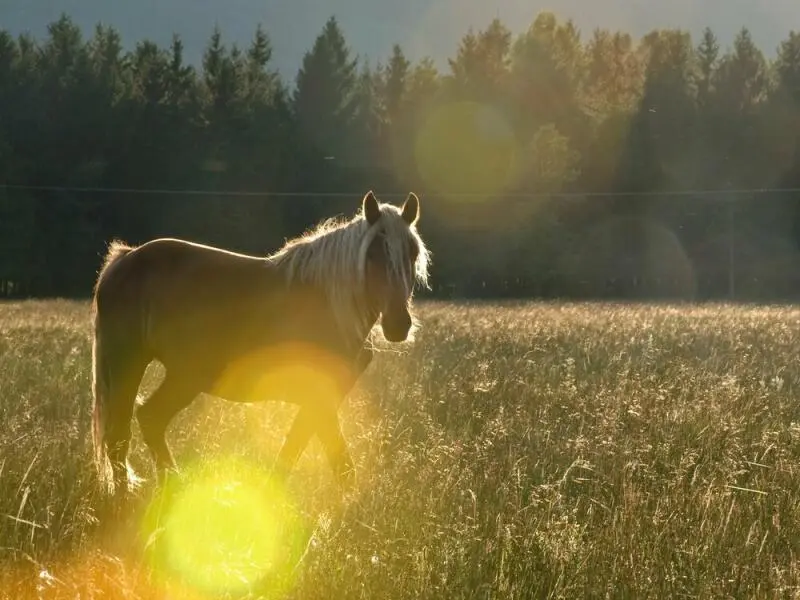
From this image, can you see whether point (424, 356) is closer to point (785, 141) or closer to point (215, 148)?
point (215, 148)

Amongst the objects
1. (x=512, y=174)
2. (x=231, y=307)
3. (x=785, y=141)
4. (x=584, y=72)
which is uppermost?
(x=584, y=72)

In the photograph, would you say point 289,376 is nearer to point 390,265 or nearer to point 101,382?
point 390,265

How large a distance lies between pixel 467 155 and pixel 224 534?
43.8 m

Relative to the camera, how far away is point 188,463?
18.7 feet

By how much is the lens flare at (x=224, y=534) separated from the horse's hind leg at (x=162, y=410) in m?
1.00

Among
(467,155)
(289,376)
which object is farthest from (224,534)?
(467,155)

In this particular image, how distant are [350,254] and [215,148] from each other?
142 ft

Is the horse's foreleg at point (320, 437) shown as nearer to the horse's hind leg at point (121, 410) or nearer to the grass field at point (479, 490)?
the grass field at point (479, 490)

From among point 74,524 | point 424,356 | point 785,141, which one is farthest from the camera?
point 785,141

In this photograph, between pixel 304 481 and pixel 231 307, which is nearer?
pixel 304 481

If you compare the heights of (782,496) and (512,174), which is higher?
(512,174)

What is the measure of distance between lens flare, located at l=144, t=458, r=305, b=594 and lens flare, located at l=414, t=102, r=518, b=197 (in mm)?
42152

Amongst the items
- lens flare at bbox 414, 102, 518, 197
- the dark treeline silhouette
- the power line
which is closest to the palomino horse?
the dark treeline silhouette

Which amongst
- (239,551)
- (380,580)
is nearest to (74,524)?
(239,551)
